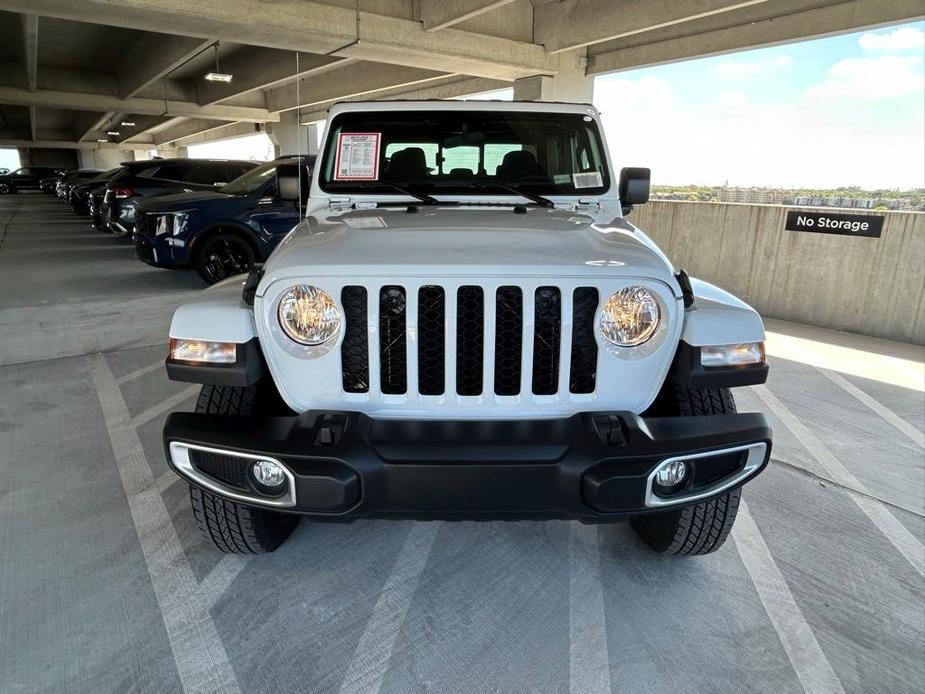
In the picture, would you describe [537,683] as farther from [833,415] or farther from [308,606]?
[833,415]

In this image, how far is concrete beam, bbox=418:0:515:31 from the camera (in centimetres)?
922

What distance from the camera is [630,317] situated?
2.04 metres

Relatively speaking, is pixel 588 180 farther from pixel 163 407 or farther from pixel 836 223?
pixel 836 223

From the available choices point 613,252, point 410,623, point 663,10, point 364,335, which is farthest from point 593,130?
point 663,10

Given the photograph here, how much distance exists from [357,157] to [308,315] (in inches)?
57.5

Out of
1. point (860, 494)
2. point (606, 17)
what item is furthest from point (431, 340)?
point (606, 17)

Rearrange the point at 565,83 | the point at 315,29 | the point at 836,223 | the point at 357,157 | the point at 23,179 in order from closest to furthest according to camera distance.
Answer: the point at 357,157
the point at 836,223
the point at 315,29
the point at 565,83
the point at 23,179

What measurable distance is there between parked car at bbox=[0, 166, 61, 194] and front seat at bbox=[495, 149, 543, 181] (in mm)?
40666

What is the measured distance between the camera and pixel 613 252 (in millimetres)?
2104

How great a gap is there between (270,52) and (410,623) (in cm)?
1639

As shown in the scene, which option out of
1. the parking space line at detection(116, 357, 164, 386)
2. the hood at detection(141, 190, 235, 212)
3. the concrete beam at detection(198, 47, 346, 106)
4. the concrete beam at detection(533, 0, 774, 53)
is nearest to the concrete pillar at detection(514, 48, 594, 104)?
the concrete beam at detection(533, 0, 774, 53)

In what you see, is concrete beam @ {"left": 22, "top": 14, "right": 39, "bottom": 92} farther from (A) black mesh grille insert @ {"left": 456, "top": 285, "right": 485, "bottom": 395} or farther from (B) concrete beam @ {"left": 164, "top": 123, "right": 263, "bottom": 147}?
(B) concrete beam @ {"left": 164, "top": 123, "right": 263, "bottom": 147}

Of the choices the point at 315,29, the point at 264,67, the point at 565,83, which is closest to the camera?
the point at 315,29

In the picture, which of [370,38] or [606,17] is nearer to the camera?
[370,38]
